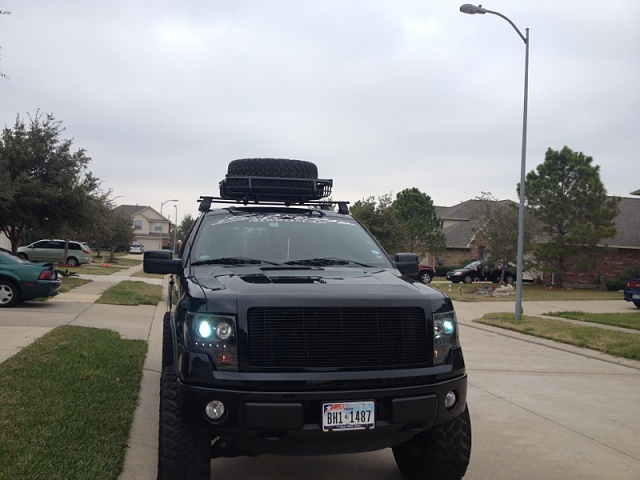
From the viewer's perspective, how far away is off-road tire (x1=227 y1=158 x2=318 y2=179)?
6730 mm

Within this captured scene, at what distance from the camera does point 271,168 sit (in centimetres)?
675

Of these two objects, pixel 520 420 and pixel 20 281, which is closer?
pixel 520 420

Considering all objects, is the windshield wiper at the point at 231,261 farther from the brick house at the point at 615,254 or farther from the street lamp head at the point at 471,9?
the brick house at the point at 615,254

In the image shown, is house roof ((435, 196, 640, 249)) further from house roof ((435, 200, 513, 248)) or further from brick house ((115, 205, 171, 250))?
brick house ((115, 205, 171, 250))

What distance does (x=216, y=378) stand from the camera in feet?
11.3

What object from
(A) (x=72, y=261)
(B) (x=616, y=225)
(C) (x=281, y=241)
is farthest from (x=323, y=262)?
(B) (x=616, y=225)

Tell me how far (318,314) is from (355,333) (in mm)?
250

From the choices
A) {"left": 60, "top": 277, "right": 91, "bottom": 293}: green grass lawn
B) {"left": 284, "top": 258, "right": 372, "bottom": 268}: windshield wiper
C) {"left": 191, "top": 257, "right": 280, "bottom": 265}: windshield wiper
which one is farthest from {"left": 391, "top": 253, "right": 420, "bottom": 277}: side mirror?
{"left": 60, "top": 277, "right": 91, "bottom": 293}: green grass lawn

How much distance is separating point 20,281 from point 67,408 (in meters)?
9.06

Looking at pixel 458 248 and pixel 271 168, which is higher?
pixel 271 168

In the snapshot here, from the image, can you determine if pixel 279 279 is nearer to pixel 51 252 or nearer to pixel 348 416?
pixel 348 416

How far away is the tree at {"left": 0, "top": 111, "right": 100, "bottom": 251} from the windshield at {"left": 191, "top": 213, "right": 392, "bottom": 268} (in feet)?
55.3

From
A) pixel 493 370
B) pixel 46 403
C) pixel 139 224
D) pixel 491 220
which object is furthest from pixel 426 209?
pixel 139 224

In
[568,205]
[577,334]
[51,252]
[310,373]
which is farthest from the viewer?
[51,252]
